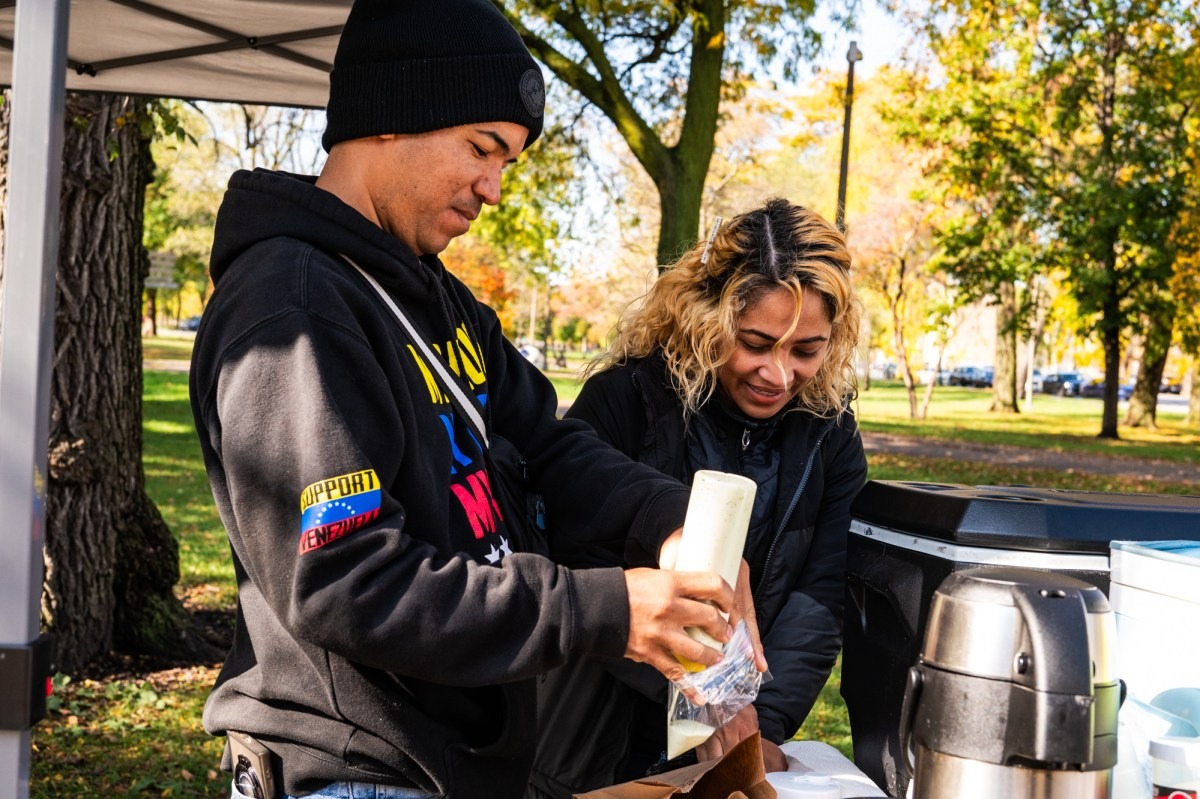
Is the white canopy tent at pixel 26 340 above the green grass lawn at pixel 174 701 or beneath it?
above

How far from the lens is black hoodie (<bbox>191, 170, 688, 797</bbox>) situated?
1.26 meters

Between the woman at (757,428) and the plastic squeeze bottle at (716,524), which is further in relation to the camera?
the woman at (757,428)

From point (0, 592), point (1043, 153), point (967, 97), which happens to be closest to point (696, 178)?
point (0, 592)

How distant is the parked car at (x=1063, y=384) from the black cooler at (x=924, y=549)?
2232 inches

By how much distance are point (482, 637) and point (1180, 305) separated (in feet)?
71.0

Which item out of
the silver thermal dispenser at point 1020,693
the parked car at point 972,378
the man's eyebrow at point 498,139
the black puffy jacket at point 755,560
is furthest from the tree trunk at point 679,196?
the parked car at point 972,378

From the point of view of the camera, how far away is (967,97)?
20312 mm

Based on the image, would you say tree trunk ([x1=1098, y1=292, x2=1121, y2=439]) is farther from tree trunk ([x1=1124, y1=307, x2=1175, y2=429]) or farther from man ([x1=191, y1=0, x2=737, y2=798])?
man ([x1=191, y1=0, x2=737, y2=798])

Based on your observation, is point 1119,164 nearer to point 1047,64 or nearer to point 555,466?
point 1047,64

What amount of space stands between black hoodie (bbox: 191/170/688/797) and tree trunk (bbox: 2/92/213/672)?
352cm

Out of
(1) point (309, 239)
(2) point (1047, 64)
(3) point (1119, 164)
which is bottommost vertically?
(1) point (309, 239)

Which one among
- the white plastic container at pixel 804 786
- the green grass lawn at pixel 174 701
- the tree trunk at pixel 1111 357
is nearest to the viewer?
the white plastic container at pixel 804 786

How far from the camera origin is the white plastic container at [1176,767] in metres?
1.38

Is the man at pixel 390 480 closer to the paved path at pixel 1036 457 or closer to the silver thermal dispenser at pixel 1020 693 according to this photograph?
the silver thermal dispenser at pixel 1020 693
